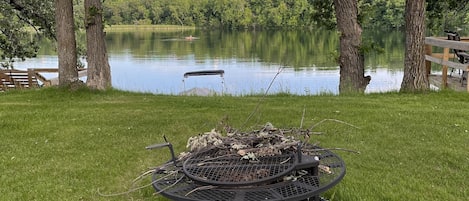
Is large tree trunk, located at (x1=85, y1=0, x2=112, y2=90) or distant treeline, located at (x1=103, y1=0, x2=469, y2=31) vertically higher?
distant treeline, located at (x1=103, y1=0, x2=469, y2=31)

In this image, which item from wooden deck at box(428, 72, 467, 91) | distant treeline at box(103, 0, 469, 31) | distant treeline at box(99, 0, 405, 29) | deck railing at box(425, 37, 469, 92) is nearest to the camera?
deck railing at box(425, 37, 469, 92)

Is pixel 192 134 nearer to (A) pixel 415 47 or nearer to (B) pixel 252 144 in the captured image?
(B) pixel 252 144

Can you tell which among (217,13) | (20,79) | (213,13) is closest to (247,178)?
(20,79)

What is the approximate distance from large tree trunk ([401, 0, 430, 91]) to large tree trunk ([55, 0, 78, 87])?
240 inches

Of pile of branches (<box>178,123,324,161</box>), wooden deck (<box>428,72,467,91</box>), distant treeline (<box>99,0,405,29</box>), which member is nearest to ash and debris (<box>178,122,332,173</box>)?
pile of branches (<box>178,123,324,161</box>)

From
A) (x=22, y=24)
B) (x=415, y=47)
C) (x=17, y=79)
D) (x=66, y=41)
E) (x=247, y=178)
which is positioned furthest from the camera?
(x=22, y=24)

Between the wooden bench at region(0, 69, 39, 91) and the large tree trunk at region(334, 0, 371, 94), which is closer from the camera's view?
the large tree trunk at region(334, 0, 371, 94)

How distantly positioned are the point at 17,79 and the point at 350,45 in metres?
9.42

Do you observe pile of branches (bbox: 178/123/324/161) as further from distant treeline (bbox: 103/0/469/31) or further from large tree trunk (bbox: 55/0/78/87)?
distant treeline (bbox: 103/0/469/31)

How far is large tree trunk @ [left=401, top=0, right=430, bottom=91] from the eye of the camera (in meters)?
7.70

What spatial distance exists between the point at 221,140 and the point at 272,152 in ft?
1.25

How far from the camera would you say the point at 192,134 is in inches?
215

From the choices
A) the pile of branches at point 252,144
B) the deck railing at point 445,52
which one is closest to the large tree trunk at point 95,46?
the pile of branches at point 252,144

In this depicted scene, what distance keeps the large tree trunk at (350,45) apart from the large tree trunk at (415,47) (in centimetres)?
115
